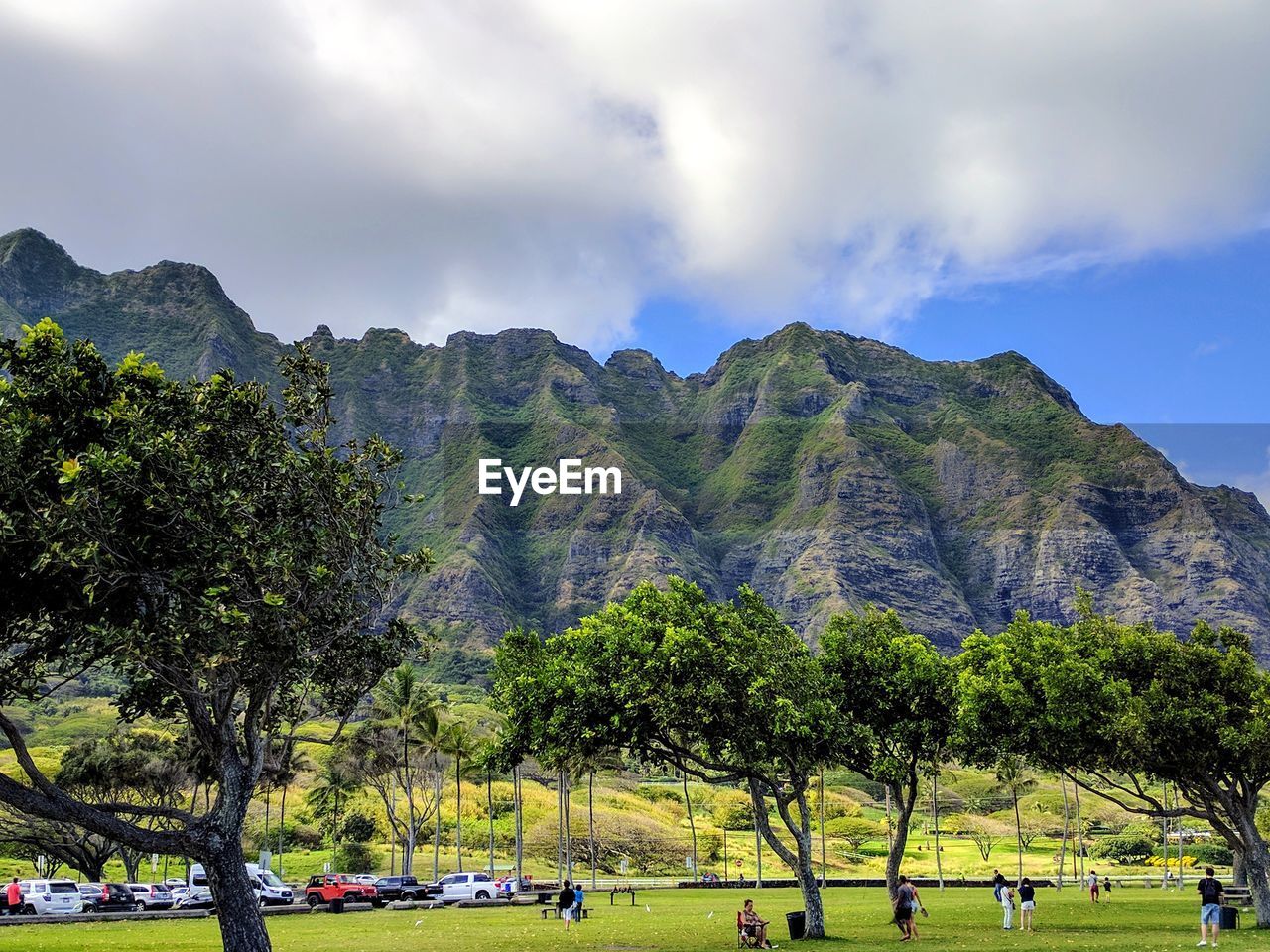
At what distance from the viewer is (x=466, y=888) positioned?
Result: 2315 inches

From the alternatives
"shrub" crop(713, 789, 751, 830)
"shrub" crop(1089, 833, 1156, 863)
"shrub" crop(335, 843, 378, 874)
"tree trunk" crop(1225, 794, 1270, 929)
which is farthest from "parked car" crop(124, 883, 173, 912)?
"shrub" crop(1089, 833, 1156, 863)

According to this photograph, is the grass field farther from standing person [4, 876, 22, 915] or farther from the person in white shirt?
standing person [4, 876, 22, 915]

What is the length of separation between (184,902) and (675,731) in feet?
109

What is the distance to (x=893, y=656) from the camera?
39.1m

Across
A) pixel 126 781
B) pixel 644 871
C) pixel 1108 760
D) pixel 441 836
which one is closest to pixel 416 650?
pixel 1108 760

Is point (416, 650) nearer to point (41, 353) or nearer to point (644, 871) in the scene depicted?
point (41, 353)

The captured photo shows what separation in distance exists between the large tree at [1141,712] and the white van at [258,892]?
37.1 metres

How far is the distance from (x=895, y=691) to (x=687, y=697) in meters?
10.9

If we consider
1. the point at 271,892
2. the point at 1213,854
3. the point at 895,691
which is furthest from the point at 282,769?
the point at 1213,854

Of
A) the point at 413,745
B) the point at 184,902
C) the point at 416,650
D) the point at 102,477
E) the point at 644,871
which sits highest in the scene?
the point at 102,477

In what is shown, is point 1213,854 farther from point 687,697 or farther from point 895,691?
point 687,697

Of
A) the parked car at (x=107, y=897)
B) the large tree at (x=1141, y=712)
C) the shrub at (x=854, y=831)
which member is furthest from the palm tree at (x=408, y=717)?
the large tree at (x=1141, y=712)

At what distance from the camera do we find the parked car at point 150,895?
5332 cm

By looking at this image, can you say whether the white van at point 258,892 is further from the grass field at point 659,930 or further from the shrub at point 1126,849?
the shrub at point 1126,849
